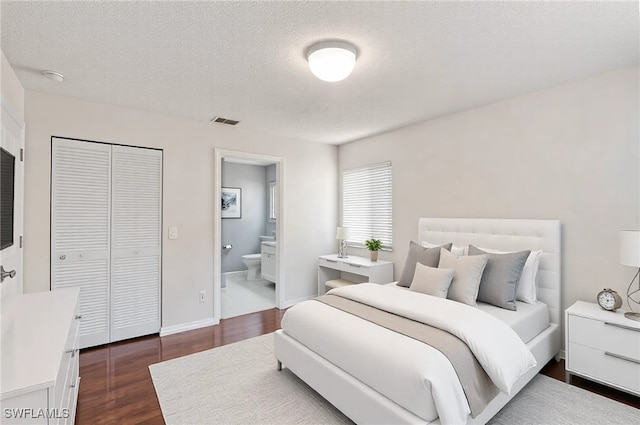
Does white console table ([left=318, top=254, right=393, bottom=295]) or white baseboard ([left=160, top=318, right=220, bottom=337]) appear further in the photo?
white console table ([left=318, top=254, right=393, bottom=295])

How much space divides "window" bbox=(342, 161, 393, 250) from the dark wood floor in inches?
74.0

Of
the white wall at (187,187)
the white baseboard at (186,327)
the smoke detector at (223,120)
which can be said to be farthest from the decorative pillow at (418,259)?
the smoke detector at (223,120)

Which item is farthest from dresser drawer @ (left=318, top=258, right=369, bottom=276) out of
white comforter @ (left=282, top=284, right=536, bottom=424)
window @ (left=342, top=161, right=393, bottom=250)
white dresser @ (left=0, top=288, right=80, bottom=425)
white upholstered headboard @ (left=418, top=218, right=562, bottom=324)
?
white dresser @ (left=0, top=288, right=80, bottom=425)

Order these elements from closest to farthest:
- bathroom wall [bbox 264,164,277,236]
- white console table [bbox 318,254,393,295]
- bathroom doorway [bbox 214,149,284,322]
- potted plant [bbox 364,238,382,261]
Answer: white console table [bbox 318,254,393,295] → potted plant [bbox 364,238,382,261] → bathroom doorway [bbox 214,149,284,322] → bathroom wall [bbox 264,164,277,236]

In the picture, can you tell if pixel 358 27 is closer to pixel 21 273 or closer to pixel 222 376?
pixel 222 376

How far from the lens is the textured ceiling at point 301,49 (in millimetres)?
1796

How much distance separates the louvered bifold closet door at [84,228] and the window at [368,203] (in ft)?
10.7

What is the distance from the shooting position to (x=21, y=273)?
2.78 m

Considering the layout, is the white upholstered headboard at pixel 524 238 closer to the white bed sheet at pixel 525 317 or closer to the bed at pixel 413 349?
the bed at pixel 413 349

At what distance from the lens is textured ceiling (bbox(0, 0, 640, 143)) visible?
70.7 inches

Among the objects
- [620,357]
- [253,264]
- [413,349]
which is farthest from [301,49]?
[253,264]

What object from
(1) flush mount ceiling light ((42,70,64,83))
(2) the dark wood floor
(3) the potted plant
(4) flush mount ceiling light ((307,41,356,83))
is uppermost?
(1) flush mount ceiling light ((42,70,64,83))

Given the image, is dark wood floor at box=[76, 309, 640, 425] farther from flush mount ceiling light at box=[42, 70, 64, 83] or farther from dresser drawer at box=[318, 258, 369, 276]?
flush mount ceiling light at box=[42, 70, 64, 83]

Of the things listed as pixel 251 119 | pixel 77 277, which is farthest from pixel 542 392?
pixel 77 277
